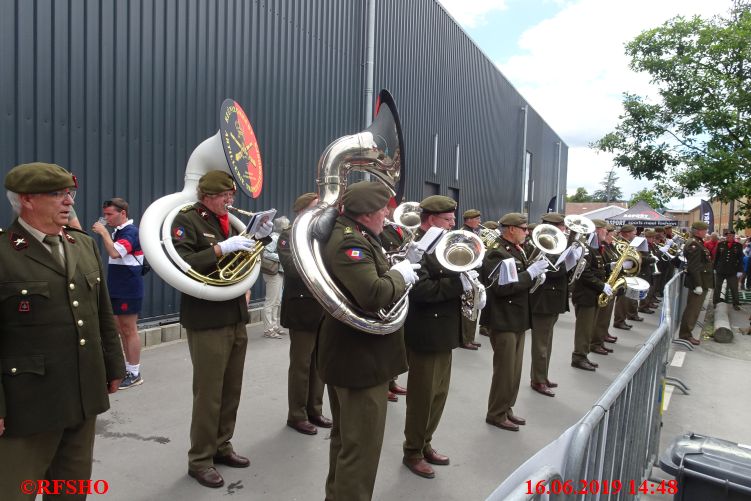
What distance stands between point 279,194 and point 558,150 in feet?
103

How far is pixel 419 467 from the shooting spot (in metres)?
3.70

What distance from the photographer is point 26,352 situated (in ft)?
7.12

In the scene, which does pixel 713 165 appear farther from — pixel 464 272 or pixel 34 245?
pixel 34 245

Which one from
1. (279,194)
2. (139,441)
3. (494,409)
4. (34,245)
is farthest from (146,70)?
(494,409)

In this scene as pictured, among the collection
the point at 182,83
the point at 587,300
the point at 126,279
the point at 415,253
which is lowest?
the point at 587,300

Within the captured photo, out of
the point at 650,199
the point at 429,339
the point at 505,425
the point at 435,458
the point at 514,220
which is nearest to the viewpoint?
the point at 429,339

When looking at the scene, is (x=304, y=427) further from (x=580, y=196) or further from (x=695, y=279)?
(x=580, y=196)

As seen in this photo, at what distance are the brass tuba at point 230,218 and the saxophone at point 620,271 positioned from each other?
4.91 metres

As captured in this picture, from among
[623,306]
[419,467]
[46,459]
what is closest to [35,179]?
[46,459]

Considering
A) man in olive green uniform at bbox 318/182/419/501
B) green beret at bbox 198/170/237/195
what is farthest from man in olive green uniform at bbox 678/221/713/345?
green beret at bbox 198/170/237/195

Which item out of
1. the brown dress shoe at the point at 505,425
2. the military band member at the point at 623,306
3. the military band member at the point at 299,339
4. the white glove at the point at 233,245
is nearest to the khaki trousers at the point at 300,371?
the military band member at the point at 299,339

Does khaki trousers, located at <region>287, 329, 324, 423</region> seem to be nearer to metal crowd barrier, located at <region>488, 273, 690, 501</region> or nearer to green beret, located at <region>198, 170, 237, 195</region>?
green beret, located at <region>198, 170, 237, 195</region>

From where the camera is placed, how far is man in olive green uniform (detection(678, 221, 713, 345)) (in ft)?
30.7

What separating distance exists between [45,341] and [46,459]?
521 millimetres
